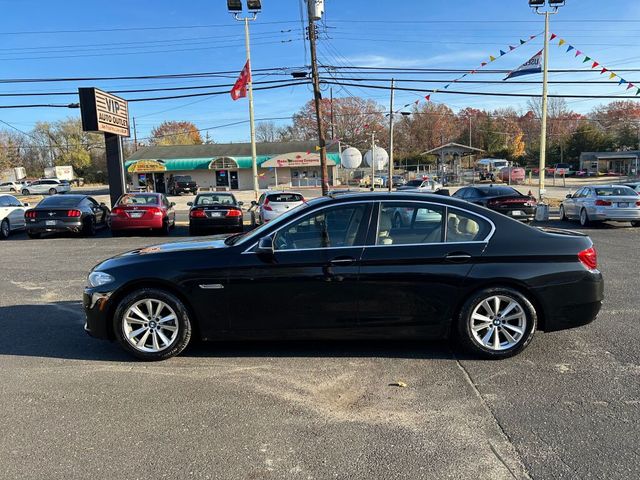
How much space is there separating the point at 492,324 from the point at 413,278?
0.85 m

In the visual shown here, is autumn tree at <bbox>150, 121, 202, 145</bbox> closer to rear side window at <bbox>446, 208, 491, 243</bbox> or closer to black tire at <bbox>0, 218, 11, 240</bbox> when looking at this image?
black tire at <bbox>0, 218, 11, 240</bbox>

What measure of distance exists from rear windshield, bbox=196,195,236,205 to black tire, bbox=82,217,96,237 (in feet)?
11.1

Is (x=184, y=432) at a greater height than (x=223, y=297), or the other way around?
(x=223, y=297)

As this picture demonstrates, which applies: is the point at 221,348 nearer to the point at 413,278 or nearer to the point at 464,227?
the point at 413,278

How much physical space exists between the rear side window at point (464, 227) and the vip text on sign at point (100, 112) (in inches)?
685

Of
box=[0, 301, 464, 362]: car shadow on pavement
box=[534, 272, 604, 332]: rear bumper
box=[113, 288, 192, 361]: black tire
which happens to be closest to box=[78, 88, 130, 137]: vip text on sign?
box=[0, 301, 464, 362]: car shadow on pavement

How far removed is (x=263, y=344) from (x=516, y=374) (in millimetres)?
2398

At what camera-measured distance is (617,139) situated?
3415 inches

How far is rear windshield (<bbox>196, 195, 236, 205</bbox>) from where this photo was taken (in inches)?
648

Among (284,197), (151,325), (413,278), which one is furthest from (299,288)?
(284,197)

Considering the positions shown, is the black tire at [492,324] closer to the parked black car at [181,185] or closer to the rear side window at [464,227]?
the rear side window at [464,227]

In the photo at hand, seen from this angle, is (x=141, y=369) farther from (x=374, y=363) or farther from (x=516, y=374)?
(x=516, y=374)

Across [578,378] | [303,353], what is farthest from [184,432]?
[578,378]

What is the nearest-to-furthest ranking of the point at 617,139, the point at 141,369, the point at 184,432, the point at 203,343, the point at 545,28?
the point at 184,432 → the point at 141,369 → the point at 203,343 → the point at 545,28 → the point at 617,139
